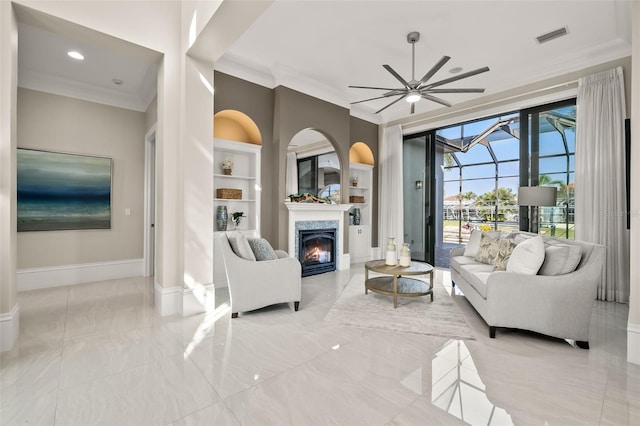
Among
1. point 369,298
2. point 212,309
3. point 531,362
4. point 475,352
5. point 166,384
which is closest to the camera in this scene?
point 166,384

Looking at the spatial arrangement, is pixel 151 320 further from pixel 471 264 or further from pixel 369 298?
pixel 471 264

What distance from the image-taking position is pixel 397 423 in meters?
1.56

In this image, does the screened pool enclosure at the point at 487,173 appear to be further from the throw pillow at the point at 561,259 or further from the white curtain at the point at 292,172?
the white curtain at the point at 292,172

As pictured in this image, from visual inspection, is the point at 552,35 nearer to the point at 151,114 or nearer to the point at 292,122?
the point at 292,122

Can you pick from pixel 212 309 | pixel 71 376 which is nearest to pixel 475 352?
pixel 212 309

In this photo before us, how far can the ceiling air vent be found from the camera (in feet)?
11.6

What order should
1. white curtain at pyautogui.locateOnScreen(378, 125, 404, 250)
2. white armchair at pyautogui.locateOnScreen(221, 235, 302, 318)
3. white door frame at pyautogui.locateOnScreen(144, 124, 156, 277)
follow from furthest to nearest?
white curtain at pyautogui.locateOnScreen(378, 125, 404, 250), white door frame at pyautogui.locateOnScreen(144, 124, 156, 277), white armchair at pyautogui.locateOnScreen(221, 235, 302, 318)

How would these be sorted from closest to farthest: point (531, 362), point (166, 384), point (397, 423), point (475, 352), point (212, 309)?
point (397, 423), point (166, 384), point (531, 362), point (475, 352), point (212, 309)

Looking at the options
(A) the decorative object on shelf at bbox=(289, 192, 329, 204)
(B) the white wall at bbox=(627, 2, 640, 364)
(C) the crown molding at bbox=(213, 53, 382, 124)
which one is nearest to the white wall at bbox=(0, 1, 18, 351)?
(C) the crown molding at bbox=(213, 53, 382, 124)

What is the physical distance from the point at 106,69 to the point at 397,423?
496 cm

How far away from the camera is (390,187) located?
247 inches

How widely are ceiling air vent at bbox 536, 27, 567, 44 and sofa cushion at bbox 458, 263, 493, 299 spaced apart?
113 inches

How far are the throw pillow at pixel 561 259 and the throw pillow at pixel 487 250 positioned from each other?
3.08 feet

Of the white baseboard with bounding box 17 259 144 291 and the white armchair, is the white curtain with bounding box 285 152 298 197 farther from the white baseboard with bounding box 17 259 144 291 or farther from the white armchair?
the white armchair
